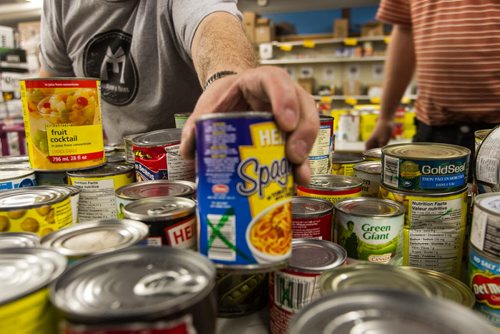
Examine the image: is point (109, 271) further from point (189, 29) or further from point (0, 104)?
point (0, 104)

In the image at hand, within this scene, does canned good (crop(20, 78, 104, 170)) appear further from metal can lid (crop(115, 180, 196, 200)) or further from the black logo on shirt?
the black logo on shirt

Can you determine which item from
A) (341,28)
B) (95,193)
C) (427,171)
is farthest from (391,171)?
(341,28)

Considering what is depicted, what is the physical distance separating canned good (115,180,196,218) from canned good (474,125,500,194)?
745 millimetres

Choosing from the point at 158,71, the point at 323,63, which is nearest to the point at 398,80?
the point at 158,71

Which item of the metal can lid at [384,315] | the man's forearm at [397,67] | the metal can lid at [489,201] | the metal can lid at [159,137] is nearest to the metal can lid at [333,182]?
the metal can lid at [489,201]

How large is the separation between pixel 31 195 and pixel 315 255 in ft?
2.45

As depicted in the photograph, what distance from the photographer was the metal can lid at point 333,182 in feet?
3.89

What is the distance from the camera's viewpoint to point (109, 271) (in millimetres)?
684

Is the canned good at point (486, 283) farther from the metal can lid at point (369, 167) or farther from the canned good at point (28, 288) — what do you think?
the canned good at point (28, 288)

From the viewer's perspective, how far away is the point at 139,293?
0.62 meters

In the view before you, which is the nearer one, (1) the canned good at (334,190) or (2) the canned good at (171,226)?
(2) the canned good at (171,226)

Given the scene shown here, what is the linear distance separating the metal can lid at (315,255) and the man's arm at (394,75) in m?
1.79

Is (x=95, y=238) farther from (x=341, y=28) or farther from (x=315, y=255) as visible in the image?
(x=341, y=28)

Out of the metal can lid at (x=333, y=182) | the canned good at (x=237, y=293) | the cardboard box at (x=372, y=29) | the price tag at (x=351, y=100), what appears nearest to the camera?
the canned good at (x=237, y=293)
